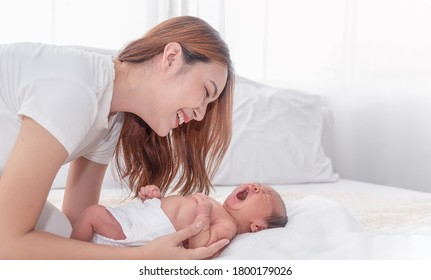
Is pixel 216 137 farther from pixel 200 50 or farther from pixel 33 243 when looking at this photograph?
pixel 33 243

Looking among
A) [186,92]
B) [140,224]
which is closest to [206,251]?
[140,224]

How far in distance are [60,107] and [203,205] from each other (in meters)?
0.38

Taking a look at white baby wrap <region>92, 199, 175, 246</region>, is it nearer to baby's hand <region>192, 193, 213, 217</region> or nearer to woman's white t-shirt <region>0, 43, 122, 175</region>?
baby's hand <region>192, 193, 213, 217</region>

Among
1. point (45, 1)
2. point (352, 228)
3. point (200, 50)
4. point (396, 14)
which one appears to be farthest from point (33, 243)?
point (396, 14)

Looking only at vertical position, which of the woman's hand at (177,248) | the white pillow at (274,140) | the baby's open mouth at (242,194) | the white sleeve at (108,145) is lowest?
the white pillow at (274,140)

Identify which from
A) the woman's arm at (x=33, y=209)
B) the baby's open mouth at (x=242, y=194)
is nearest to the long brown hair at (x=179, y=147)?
the baby's open mouth at (x=242, y=194)

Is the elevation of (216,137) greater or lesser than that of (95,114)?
lesser

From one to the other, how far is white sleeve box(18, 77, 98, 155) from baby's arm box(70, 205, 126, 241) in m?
0.17

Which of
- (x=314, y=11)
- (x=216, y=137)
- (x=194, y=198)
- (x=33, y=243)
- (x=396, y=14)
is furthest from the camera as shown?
(x=314, y=11)

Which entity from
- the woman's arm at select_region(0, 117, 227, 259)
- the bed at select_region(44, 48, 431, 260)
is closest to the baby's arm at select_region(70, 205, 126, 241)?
the woman's arm at select_region(0, 117, 227, 259)

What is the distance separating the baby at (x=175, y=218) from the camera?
3.66 ft

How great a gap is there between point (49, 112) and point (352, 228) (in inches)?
28.2

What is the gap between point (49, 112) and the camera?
98 cm

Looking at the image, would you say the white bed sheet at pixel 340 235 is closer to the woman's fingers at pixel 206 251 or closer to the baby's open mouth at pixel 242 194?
the woman's fingers at pixel 206 251
